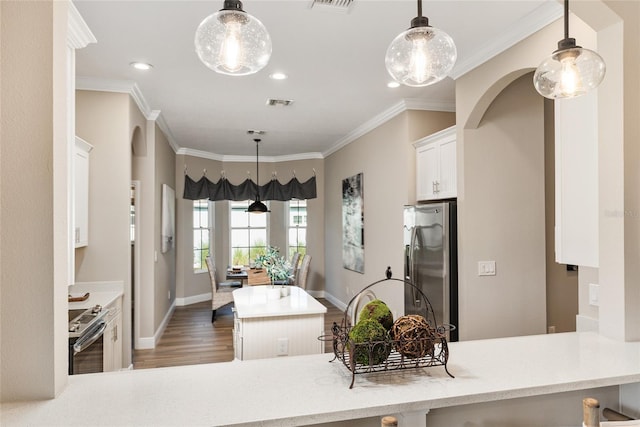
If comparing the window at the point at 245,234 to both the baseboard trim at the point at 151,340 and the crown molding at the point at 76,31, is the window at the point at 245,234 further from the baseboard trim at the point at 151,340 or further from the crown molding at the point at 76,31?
the crown molding at the point at 76,31

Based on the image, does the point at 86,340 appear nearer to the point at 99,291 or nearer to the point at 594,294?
the point at 99,291

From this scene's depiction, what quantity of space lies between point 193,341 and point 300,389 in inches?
165

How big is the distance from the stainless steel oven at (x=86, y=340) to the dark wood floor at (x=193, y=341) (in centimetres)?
141

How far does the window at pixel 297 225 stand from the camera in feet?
27.1

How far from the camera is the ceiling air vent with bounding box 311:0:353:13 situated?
247 centimetres

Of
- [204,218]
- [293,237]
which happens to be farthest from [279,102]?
[293,237]

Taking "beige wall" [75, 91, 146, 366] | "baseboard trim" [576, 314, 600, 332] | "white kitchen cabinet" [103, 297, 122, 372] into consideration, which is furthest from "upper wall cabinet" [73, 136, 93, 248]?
"baseboard trim" [576, 314, 600, 332]

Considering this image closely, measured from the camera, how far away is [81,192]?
3.50m

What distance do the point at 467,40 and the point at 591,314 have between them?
193 cm

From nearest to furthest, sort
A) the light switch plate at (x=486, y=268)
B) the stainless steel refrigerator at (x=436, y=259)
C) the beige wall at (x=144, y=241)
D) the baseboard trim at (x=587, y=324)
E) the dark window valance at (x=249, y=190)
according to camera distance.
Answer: the baseboard trim at (x=587, y=324)
the light switch plate at (x=486, y=268)
the stainless steel refrigerator at (x=436, y=259)
the beige wall at (x=144, y=241)
the dark window valance at (x=249, y=190)

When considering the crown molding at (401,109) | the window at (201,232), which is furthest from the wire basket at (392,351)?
the window at (201,232)

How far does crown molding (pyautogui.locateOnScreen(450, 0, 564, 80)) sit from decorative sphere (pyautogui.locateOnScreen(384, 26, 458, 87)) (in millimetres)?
1556

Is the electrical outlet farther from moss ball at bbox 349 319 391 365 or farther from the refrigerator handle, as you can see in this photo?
moss ball at bbox 349 319 391 365

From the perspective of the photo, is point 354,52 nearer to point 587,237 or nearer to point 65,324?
point 587,237
